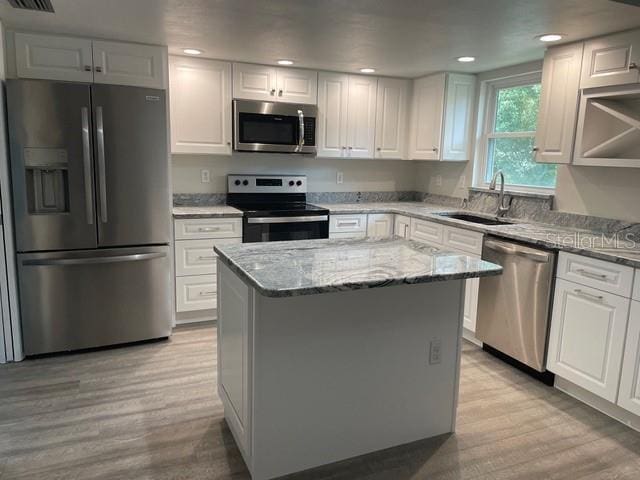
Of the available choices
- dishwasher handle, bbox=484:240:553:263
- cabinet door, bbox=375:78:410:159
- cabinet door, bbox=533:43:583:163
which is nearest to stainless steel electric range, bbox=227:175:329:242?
cabinet door, bbox=375:78:410:159

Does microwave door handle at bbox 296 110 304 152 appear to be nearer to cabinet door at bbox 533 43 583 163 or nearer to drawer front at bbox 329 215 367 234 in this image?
drawer front at bbox 329 215 367 234

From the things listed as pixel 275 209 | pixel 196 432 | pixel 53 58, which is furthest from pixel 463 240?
pixel 53 58

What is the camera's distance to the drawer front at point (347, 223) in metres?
4.27

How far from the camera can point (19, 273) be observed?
3139 mm

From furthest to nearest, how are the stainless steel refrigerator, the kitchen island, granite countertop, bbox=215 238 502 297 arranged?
1. the stainless steel refrigerator
2. the kitchen island
3. granite countertop, bbox=215 238 502 297

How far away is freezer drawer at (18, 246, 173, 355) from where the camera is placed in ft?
10.5

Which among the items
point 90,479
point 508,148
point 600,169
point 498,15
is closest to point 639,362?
point 600,169

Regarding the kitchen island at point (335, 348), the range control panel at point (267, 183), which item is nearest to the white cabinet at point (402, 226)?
the range control panel at point (267, 183)

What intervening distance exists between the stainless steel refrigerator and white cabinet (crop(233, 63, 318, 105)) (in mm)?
880

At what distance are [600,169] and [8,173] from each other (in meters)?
3.90

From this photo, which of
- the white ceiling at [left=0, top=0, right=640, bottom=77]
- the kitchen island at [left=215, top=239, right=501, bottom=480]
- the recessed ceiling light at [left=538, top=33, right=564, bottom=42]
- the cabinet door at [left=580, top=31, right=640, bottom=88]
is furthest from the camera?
the recessed ceiling light at [left=538, top=33, right=564, bottom=42]

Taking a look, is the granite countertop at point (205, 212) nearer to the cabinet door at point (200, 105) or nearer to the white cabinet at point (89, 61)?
the cabinet door at point (200, 105)

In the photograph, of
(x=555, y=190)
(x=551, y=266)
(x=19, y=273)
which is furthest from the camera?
(x=555, y=190)

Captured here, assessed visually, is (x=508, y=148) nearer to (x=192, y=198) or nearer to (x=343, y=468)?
→ (x=192, y=198)
